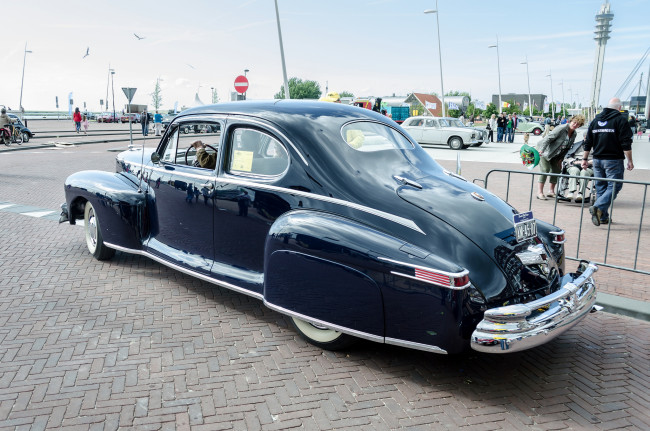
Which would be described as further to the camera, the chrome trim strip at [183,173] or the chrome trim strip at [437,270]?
the chrome trim strip at [183,173]

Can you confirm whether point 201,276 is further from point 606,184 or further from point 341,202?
point 606,184

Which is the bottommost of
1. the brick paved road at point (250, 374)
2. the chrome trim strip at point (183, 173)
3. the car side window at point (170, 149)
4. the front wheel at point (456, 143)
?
the front wheel at point (456, 143)

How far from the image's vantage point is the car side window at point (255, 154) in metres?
3.90

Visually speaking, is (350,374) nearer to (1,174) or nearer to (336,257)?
(336,257)

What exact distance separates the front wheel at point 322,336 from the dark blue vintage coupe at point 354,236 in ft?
0.03

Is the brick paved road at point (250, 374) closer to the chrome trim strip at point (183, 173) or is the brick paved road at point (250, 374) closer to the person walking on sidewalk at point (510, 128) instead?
the chrome trim strip at point (183, 173)

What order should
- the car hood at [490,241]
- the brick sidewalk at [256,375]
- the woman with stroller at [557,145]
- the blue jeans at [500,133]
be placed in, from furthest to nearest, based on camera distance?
the blue jeans at [500,133] → the woman with stroller at [557,145] → the car hood at [490,241] → the brick sidewalk at [256,375]

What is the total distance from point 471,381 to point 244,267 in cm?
185

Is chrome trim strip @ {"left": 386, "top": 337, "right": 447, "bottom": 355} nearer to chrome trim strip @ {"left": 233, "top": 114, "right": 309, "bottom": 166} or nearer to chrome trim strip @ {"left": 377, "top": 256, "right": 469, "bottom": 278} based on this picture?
chrome trim strip @ {"left": 377, "top": 256, "right": 469, "bottom": 278}

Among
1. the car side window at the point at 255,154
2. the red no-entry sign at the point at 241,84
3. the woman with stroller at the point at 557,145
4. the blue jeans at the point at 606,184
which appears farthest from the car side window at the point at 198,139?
the red no-entry sign at the point at 241,84

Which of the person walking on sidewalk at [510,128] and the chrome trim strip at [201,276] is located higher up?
the chrome trim strip at [201,276]

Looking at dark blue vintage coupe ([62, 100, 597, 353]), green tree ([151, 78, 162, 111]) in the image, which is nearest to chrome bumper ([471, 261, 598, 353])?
dark blue vintage coupe ([62, 100, 597, 353])

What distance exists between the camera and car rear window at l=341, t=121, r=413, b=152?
3863 millimetres

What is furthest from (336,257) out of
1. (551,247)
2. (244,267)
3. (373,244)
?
(551,247)
